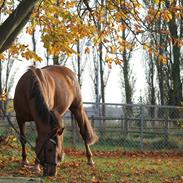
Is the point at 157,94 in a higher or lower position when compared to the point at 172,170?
higher

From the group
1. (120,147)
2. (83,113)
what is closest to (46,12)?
(83,113)

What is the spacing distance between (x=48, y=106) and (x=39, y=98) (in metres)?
0.20

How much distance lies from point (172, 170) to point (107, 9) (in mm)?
3659

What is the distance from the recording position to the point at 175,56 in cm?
2688

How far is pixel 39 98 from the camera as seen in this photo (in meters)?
7.96

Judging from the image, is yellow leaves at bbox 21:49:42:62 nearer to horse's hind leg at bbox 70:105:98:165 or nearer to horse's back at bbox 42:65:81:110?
horse's back at bbox 42:65:81:110

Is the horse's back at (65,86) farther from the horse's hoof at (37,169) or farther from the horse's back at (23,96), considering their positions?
the horse's hoof at (37,169)

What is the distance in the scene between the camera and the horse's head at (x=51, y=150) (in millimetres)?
7148

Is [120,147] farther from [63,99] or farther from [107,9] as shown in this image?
[107,9]

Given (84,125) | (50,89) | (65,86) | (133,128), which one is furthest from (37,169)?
(133,128)

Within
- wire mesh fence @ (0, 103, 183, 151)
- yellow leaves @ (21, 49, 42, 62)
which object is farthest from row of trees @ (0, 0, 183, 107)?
wire mesh fence @ (0, 103, 183, 151)

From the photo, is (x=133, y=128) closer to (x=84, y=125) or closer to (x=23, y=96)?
(x=84, y=125)

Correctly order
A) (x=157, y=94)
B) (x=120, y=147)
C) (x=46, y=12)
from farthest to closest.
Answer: (x=157, y=94) < (x=120, y=147) < (x=46, y=12)

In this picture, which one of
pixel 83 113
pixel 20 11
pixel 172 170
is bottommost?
pixel 172 170
